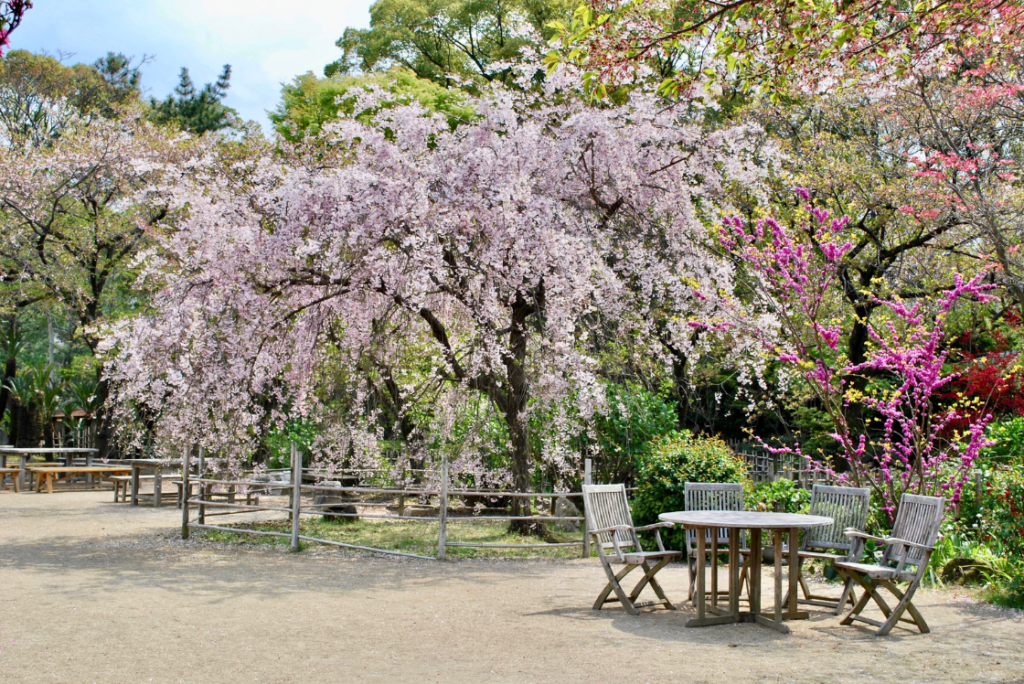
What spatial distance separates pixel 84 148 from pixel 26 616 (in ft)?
46.7

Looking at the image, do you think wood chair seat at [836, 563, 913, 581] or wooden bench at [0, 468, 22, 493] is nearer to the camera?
wood chair seat at [836, 563, 913, 581]

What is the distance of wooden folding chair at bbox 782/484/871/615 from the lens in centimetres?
628

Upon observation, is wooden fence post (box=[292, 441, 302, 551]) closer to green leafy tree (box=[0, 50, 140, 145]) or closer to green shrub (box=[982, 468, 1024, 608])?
green shrub (box=[982, 468, 1024, 608])

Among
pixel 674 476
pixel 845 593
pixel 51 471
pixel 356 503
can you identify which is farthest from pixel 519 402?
pixel 51 471

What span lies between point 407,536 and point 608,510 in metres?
4.86

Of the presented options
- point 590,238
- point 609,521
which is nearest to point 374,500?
point 590,238

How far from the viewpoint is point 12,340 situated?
836 inches

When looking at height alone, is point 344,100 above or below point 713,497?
above

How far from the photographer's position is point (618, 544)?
625cm

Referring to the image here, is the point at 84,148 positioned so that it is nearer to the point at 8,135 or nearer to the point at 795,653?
the point at 8,135

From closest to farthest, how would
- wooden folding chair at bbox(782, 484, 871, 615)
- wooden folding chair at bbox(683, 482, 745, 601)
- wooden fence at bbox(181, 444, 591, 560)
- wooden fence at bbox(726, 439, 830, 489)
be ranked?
wooden folding chair at bbox(782, 484, 871, 615) < wooden folding chair at bbox(683, 482, 745, 601) < wooden fence at bbox(181, 444, 591, 560) < wooden fence at bbox(726, 439, 830, 489)

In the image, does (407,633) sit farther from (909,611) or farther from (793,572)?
(909,611)

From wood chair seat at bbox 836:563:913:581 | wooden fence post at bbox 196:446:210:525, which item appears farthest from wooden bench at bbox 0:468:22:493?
wood chair seat at bbox 836:563:913:581

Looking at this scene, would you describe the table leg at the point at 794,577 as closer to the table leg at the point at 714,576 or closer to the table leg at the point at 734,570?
the table leg at the point at 734,570
